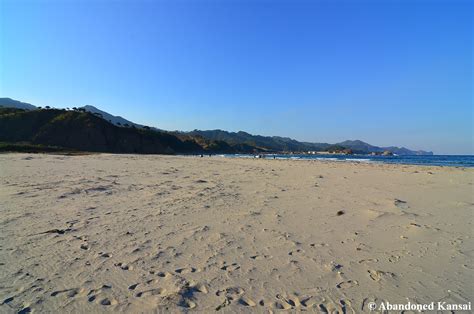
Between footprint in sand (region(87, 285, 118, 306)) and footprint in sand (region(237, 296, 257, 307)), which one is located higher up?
footprint in sand (region(87, 285, 118, 306))

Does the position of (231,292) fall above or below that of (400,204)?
below

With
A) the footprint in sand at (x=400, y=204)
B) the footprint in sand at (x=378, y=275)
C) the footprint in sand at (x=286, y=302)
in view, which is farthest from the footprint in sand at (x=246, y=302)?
the footprint in sand at (x=400, y=204)

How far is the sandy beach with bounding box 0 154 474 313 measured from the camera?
3447 mm

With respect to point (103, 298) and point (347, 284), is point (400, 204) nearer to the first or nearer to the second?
point (347, 284)

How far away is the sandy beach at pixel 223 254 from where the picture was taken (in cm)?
345

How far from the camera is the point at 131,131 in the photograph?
9119cm

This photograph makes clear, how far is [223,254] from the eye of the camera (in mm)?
4742

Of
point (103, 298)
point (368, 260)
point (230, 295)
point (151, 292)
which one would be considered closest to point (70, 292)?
point (103, 298)

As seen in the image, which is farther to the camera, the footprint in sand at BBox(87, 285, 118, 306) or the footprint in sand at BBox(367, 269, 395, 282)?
the footprint in sand at BBox(367, 269, 395, 282)

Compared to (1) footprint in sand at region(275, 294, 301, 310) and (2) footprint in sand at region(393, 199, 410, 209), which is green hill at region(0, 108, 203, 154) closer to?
(2) footprint in sand at region(393, 199, 410, 209)

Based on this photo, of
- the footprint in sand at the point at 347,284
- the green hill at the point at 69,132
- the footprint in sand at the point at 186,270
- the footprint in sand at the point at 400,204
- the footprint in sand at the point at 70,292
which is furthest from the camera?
the green hill at the point at 69,132

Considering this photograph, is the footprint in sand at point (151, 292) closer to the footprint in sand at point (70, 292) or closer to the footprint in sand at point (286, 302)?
the footprint in sand at point (70, 292)

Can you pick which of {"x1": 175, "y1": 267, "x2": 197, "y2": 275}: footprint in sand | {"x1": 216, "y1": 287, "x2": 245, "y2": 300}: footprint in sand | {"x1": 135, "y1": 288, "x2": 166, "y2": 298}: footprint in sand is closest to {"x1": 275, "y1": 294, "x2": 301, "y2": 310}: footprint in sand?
{"x1": 216, "y1": 287, "x2": 245, "y2": 300}: footprint in sand

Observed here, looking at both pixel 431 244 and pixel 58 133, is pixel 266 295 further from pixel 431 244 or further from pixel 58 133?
pixel 58 133
